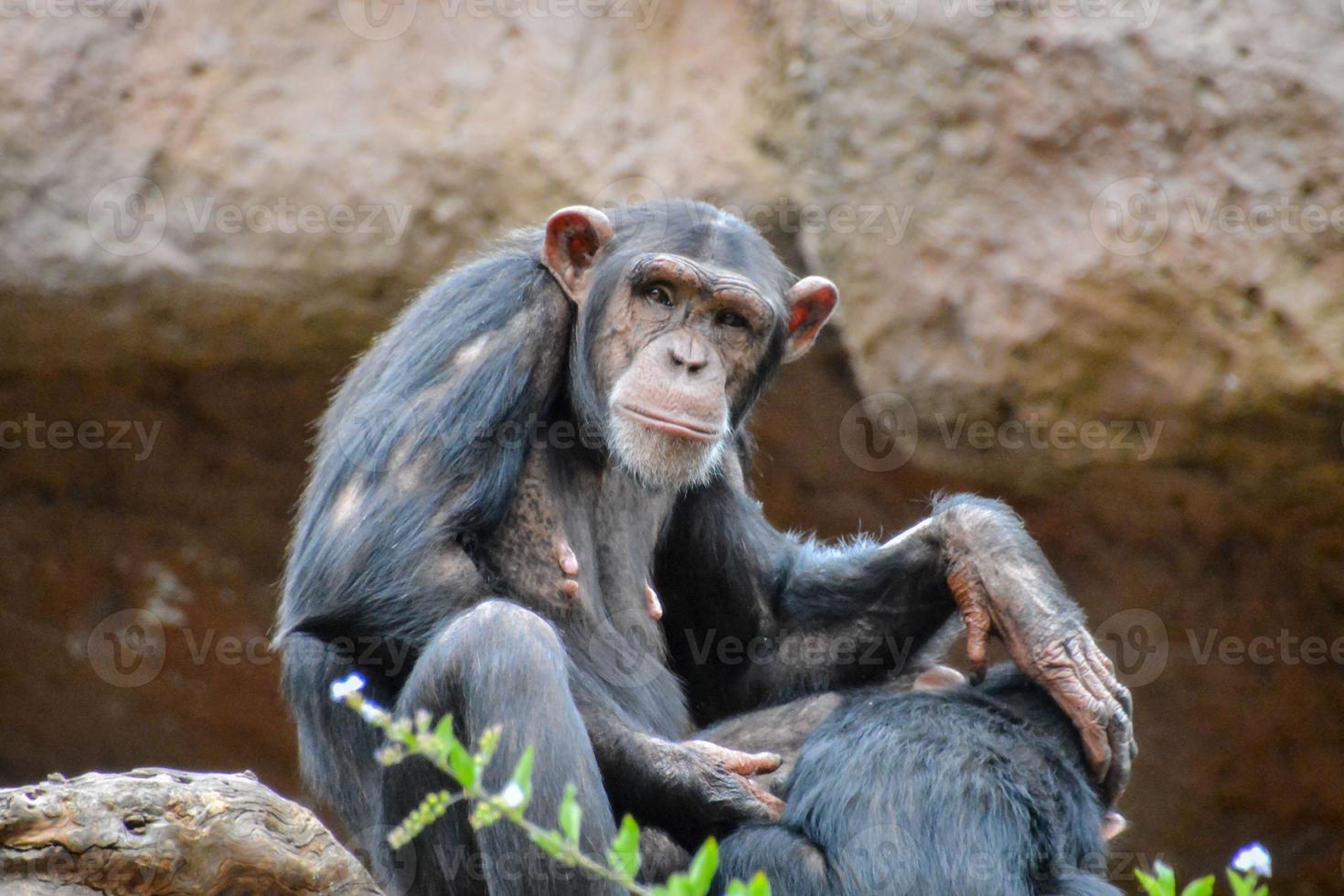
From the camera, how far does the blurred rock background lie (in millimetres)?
6469

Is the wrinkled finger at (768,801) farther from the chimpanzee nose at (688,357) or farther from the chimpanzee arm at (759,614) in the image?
the chimpanzee nose at (688,357)

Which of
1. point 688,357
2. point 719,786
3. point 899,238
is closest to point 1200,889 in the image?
point 719,786

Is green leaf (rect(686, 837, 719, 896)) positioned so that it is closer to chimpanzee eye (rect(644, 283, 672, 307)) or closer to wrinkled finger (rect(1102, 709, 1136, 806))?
wrinkled finger (rect(1102, 709, 1136, 806))

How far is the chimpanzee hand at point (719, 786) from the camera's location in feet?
12.9

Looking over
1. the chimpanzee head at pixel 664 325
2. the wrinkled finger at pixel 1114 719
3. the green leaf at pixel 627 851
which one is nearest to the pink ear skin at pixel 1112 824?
the wrinkled finger at pixel 1114 719

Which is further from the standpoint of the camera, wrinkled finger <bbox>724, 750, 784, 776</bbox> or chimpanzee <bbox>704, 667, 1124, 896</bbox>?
wrinkled finger <bbox>724, 750, 784, 776</bbox>

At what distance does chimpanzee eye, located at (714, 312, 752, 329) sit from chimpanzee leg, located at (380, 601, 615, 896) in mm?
1265

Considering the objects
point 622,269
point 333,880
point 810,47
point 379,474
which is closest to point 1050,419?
point 810,47

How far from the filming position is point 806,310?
4992 millimetres

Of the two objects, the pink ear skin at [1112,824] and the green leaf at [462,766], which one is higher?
the green leaf at [462,766]

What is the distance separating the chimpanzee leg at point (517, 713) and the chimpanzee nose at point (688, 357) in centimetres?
102

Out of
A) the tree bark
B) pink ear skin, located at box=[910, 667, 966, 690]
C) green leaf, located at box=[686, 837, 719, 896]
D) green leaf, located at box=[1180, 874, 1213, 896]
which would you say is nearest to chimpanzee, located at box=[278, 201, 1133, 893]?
pink ear skin, located at box=[910, 667, 966, 690]

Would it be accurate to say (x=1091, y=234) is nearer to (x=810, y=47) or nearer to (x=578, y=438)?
(x=810, y=47)

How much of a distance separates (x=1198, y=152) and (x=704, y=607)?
285 cm
